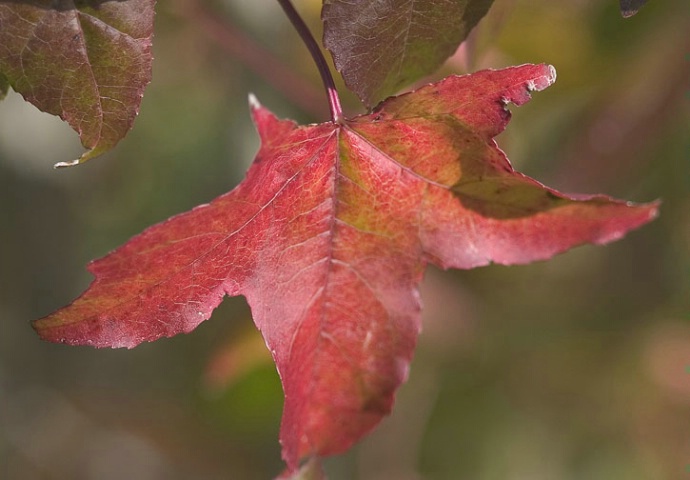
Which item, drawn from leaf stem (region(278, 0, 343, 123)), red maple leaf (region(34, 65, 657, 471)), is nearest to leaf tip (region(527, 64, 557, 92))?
red maple leaf (region(34, 65, 657, 471))

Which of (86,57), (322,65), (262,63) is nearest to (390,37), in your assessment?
(322,65)

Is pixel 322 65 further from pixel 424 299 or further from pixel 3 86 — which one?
pixel 424 299

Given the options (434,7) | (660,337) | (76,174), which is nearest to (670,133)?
(660,337)

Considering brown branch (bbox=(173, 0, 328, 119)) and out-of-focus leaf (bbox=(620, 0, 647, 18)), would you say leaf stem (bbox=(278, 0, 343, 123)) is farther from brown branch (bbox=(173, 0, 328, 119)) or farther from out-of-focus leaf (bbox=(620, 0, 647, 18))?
brown branch (bbox=(173, 0, 328, 119))

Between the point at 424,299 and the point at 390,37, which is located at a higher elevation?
the point at 390,37

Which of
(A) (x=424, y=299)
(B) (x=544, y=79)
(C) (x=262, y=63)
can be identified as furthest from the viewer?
(A) (x=424, y=299)

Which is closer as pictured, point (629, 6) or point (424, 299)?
point (629, 6)

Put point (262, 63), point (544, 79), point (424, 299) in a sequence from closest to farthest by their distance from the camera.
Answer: point (544, 79) < point (262, 63) < point (424, 299)

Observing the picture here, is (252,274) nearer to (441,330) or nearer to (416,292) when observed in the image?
(416,292)
